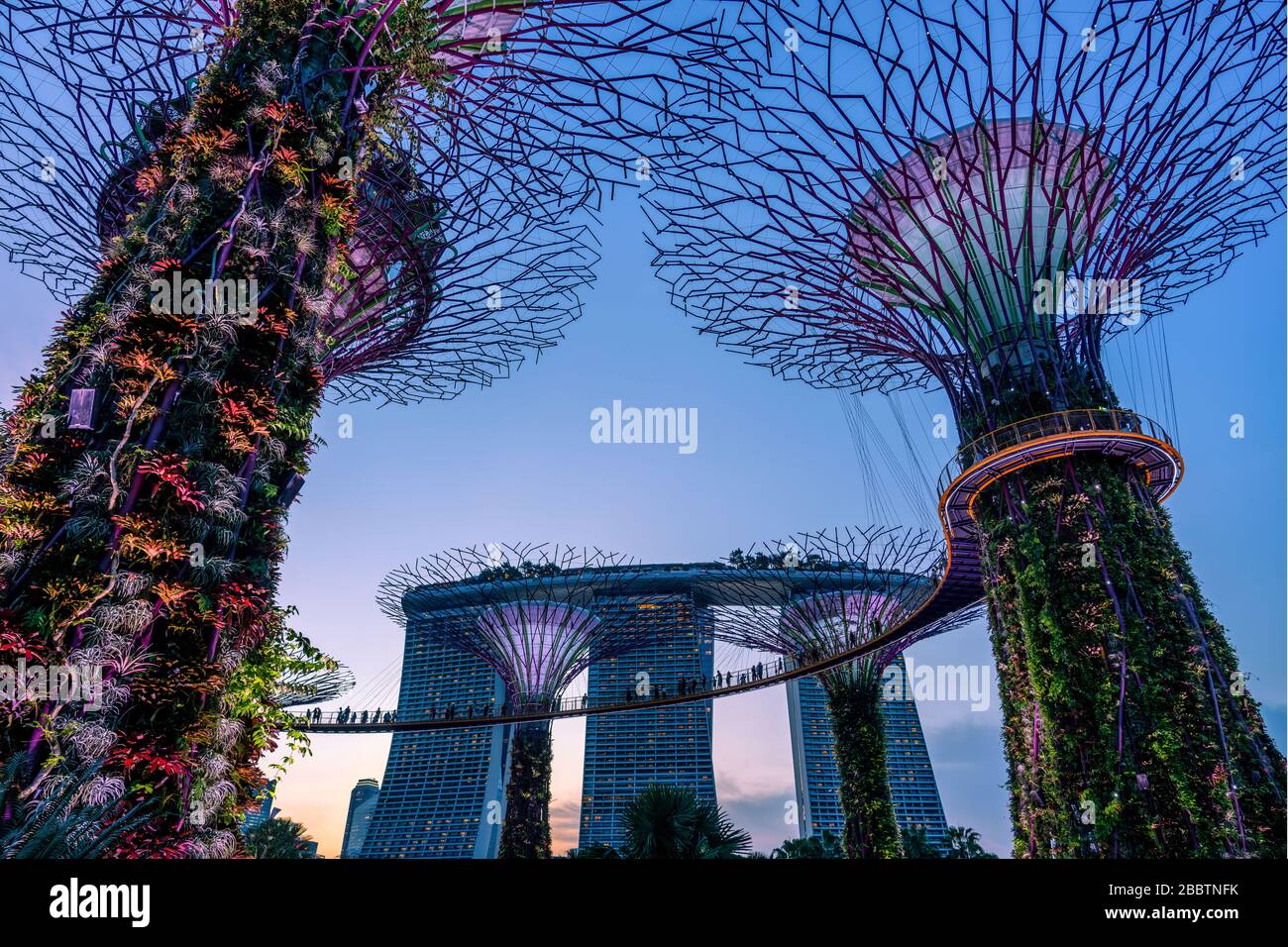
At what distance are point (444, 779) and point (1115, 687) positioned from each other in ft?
210

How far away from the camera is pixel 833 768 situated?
217ft

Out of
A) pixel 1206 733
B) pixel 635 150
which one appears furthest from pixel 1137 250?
pixel 635 150

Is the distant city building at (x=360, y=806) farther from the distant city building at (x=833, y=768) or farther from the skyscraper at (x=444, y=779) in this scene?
the distant city building at (x=833, y=768)

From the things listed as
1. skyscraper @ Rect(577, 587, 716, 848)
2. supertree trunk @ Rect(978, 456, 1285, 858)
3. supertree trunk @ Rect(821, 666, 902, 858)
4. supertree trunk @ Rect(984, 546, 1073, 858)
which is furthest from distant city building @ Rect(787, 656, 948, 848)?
supertree trunk @ Rect(978, 456, 1285, 858)

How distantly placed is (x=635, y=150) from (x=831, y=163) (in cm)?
566

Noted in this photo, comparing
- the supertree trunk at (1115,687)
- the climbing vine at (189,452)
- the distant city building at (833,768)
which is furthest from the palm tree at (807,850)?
the distant city building at (833,768)

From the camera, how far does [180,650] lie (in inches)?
213

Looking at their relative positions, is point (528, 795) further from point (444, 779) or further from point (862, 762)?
point (444, 779)

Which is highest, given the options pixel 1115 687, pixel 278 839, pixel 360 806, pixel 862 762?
pixel 1115 687

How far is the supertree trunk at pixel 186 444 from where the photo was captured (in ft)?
16.6

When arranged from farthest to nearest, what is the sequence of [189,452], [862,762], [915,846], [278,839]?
1. [915,846]
2. [862,762]
3. [278,839]
4. [189,452]

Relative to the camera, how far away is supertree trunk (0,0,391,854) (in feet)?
16.6

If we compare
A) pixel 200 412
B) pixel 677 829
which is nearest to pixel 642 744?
pixel 677 829
